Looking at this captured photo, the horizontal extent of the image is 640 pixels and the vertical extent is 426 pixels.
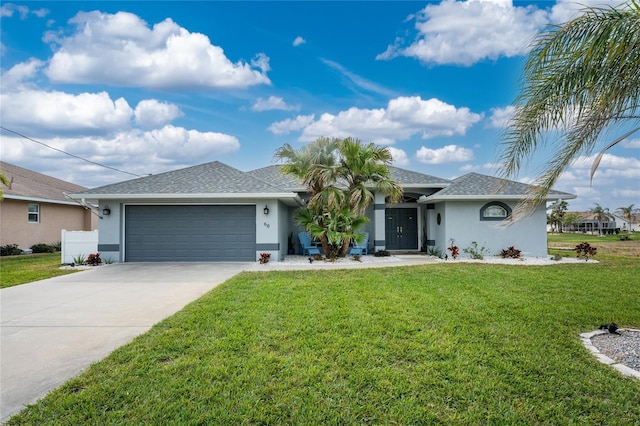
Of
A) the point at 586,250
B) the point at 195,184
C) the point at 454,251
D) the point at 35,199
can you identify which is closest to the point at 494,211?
the point at 454,251

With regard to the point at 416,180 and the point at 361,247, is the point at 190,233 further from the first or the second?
the point at 416,180

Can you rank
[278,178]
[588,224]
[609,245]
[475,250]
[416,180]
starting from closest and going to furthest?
[475,250] < [416,180] < [278,178] < [609,245] < [588,224]

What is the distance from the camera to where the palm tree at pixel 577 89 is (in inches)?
162

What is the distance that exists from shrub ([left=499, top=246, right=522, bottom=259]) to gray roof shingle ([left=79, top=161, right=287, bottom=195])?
9467mm

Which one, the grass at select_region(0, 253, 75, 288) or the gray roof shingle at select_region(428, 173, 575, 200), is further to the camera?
the gray roof shingle at select_region(428, 173, 575, 200)

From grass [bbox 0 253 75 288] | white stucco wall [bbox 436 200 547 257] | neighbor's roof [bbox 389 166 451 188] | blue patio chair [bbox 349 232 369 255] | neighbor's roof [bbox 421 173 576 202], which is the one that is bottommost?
grass [bbox 0 253 75 288]

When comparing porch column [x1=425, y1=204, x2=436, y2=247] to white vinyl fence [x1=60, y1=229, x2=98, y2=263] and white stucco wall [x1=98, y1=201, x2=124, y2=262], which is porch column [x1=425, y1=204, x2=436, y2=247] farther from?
white vinyl fence [x1=60, y1=229, x2=98, y2=263]

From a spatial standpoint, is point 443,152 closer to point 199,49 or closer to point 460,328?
point 199,49

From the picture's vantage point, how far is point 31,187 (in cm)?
1958

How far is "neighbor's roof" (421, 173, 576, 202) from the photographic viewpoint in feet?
46.7

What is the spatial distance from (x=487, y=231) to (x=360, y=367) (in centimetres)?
1290

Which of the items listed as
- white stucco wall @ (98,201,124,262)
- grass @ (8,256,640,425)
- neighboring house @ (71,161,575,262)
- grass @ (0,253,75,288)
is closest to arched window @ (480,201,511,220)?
neighboring house @ (71,161,575,262)

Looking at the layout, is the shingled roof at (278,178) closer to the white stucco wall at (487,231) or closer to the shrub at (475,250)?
the white stucco wall at (487,231)

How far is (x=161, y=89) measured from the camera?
16234mm
